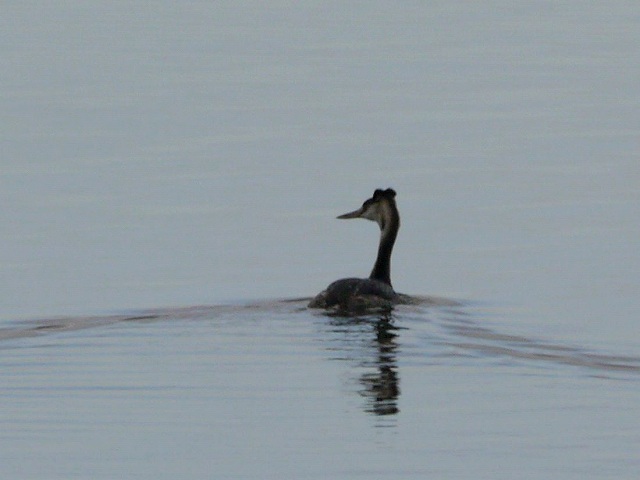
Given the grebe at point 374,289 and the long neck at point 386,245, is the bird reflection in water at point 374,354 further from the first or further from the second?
the long neck at point 386,245

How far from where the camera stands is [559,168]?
2967 cm

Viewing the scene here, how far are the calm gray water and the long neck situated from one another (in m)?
0.53

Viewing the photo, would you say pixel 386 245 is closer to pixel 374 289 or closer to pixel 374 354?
pixel 374 289

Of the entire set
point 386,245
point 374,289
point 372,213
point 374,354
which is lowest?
point 374,354

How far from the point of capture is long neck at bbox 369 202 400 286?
21.4 metres

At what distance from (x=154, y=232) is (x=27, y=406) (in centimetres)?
984

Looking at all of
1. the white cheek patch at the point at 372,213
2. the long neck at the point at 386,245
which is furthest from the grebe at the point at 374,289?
the white cheek patch at the point at 372,213

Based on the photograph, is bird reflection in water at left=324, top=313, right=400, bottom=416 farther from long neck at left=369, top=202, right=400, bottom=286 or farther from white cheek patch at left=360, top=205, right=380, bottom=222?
white cheek patch at left=360, top=205, right=380, bottom=222

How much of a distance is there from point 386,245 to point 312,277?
119 cm

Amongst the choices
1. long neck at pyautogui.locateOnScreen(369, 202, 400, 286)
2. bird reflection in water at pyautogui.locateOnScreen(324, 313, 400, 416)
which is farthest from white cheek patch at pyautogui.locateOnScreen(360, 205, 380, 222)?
bird reflection in water at pyautogui.locateOnScreen(324, 313, 400, 416)

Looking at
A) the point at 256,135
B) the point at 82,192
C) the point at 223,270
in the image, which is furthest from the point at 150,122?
the point at 223,270

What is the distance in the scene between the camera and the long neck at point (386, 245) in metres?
21.4

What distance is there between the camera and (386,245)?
71.3 feet

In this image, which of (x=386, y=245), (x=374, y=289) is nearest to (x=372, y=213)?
(x=386, y=245)
